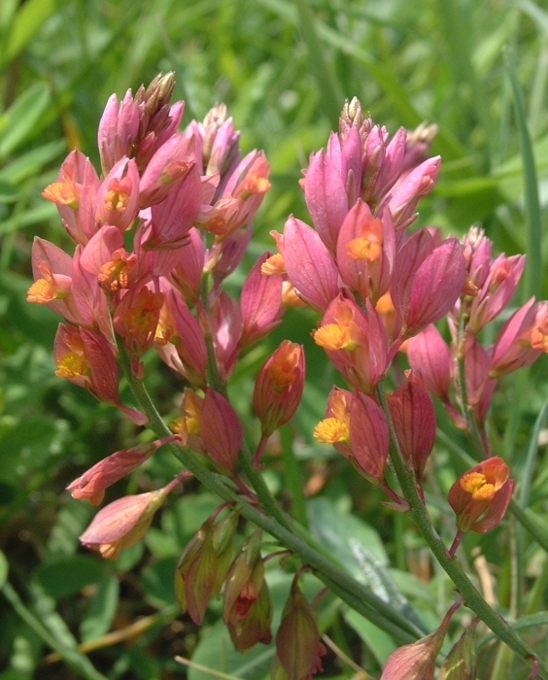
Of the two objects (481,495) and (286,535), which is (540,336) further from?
(286,535)

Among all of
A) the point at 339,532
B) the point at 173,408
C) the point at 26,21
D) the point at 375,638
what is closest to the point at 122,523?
the point at 375,638

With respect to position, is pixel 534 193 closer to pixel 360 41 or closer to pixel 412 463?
pixel 412 463

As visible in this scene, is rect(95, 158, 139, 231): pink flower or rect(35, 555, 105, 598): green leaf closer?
rect(95, 158, 139, 231): pink flower

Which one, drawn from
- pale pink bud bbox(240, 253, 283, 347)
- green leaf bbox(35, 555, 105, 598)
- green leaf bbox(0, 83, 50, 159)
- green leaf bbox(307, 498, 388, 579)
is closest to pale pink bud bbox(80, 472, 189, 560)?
pale pink bud bbox(240, 253, 283, 347)

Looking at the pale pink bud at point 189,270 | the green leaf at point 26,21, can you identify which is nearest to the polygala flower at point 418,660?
the pale pink bud at point 189,270

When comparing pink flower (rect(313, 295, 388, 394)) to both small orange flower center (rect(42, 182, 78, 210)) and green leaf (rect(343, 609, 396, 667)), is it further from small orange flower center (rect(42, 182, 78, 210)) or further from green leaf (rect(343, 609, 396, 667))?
green leaf (rect(343, 609, 396, 667))

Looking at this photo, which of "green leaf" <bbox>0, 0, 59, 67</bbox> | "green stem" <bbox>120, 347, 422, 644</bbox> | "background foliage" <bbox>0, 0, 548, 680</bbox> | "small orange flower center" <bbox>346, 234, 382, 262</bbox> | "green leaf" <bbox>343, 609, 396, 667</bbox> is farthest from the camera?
"green leaf" <bbox>0, 0, 59, 67</bbox>

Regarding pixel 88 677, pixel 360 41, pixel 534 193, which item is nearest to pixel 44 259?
pixel 88 677
